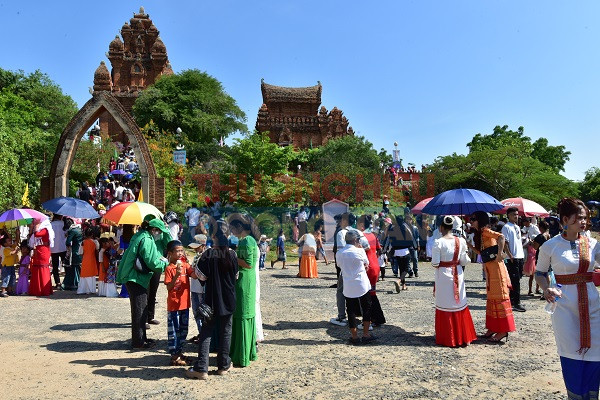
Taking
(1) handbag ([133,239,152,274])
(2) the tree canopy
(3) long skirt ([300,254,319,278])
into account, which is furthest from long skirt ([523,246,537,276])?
(2) the tree canopy

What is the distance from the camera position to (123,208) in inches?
307

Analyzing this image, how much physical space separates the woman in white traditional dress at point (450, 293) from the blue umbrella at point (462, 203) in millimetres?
2774

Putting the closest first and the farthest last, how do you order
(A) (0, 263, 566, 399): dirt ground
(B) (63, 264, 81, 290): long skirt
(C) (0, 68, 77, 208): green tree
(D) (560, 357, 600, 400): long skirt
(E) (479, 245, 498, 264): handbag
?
(D) (560, 357, 600, 400): long skirt < (A) (0, 263, 566, 399): dirt ground < (E) (479, 245, 498, 264): handbag < (B) (63, 264, 81, 290): long skirt < (C) (0, 68, 77, 208): green tree

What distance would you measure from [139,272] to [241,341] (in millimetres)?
1593

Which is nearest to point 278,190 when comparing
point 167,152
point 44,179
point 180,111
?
point 167,152

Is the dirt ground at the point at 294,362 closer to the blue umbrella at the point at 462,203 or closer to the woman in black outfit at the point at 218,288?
the woman in black outfit at the point at 218,288

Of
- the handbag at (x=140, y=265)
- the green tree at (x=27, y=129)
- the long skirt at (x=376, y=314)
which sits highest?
the green tree at (x=27, y=129)

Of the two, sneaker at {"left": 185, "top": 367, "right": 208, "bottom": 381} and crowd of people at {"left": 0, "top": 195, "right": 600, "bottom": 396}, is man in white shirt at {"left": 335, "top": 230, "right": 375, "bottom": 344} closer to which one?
crowd of people at {"left": 0, "top": 195, "right": 600, "bottom": 396}

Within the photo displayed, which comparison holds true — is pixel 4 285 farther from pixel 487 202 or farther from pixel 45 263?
pixel 487 202

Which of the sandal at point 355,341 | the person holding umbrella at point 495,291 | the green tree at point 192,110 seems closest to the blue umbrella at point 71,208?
the sandal at point 355,341

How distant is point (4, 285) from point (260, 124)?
1540 inches

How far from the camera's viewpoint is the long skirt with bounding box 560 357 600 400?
3285 mm

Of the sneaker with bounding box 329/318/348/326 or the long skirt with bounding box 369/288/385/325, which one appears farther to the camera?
the sneaker with bounding box 329/318/348/326

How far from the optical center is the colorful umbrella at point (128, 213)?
7.56 meters
